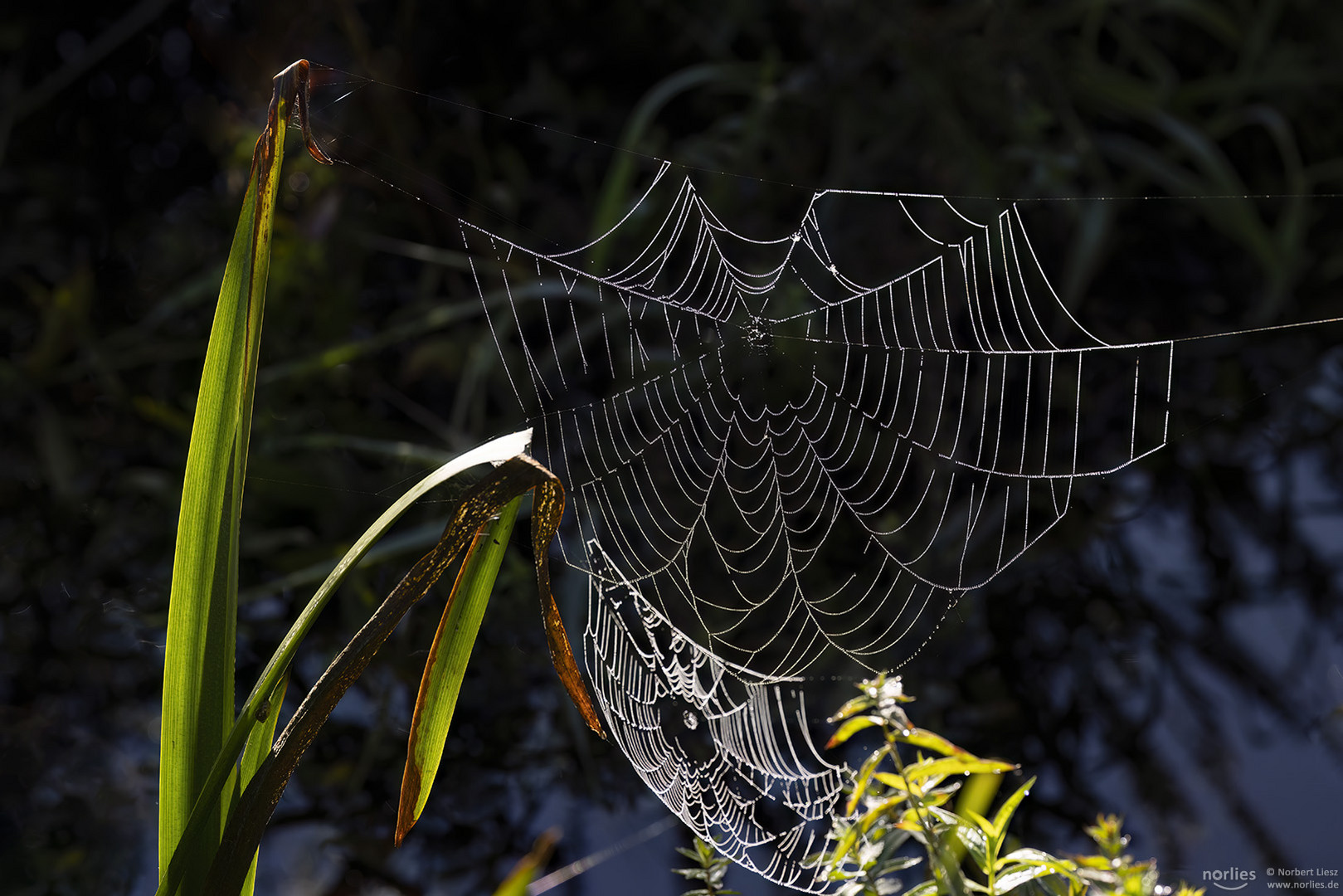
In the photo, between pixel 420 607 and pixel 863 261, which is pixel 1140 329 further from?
pixel 420 607

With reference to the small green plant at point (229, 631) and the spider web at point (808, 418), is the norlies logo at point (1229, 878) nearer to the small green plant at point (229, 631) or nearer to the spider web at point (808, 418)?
the spider web at point (808, 418)

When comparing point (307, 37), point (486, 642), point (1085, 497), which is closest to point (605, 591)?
point (486, 642)

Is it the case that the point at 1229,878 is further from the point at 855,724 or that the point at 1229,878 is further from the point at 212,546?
the point at 212,546

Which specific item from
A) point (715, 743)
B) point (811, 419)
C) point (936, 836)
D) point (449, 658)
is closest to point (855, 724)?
point (936, 836)

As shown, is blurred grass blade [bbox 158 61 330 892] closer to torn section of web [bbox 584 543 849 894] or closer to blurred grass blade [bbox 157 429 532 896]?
blurred grass blade [bbox 157 429 532 896]

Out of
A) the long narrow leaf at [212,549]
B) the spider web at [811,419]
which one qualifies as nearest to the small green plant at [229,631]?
the long narrow leaf at [212,549]

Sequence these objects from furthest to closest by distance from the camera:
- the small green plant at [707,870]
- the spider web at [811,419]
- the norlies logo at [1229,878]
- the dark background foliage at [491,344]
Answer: the spider web at [811,419], the dark background foliage at [491,344], the norlies logo at [1229,878], the small green plant at [707,870]

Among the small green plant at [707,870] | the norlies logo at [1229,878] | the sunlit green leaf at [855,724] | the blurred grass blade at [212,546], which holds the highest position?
the blurred grass blade at [212,546]
